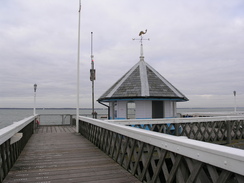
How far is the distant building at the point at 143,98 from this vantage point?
40.3 ft

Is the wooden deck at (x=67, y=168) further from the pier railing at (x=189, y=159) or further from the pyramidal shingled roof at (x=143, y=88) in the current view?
the pyramidal shingled roof at (x=143, y=88)

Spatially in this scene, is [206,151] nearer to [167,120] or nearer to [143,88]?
[167,120]

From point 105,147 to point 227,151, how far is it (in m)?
4.85

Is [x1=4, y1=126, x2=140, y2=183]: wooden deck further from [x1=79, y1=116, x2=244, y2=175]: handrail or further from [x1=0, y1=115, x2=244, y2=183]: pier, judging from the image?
[x1=79, y1=116, x2=244, y2=175]: handrail

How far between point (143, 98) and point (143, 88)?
71cm

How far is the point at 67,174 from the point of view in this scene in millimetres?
4668

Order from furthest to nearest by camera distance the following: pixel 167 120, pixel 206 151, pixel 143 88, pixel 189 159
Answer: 1. pixel 143 88
2. pixel 167 120
3. pixel 189 159
4. pixel 206 151

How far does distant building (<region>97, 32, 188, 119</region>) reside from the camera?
1230 centimetres

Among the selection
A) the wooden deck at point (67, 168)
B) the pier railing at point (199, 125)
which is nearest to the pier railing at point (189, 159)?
the wooden deck at point (67, 168)

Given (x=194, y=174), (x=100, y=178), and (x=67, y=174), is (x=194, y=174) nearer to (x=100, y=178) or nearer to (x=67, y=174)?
(x=100, y=178)

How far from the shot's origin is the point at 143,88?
12.5 meters

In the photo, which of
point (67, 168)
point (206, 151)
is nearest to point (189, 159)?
point (206, 151)

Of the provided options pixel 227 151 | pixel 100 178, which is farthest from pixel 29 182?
pixel 227 151

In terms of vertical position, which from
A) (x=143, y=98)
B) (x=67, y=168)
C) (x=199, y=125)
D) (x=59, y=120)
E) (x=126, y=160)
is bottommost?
(x=59, y=120)
